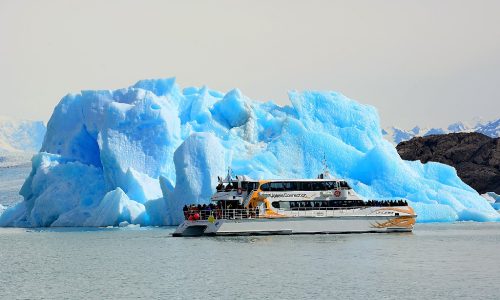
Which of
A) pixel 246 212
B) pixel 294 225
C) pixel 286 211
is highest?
pixel 286 211

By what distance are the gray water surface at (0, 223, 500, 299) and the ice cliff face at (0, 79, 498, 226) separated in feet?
36.6

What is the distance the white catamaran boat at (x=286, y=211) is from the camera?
51.0 m

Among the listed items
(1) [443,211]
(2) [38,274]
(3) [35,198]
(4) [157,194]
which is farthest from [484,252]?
(3) [35,198]

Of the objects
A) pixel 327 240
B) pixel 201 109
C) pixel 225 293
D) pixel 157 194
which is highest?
pixel 201 109

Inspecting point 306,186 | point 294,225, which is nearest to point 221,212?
point 294,225

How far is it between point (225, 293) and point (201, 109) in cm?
4614

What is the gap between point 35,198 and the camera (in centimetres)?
7206

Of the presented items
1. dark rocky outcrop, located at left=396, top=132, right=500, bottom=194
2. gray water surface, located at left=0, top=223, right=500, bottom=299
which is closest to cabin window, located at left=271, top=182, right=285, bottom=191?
gray water surface, located at left=0, top=223, right=500, bottom=299

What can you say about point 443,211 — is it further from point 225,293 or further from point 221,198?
point 225,293

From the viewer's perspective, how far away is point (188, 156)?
2394 inches

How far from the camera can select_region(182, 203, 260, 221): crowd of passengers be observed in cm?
5103

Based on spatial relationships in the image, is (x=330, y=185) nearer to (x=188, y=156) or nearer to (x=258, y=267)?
(x=188, y=156)

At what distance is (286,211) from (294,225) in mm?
1007

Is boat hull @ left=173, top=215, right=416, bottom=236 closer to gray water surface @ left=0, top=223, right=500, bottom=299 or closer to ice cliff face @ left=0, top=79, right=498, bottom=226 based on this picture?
gray water surface @ left=0, top=223, right=500, bottom=299
